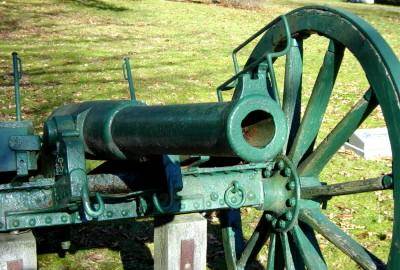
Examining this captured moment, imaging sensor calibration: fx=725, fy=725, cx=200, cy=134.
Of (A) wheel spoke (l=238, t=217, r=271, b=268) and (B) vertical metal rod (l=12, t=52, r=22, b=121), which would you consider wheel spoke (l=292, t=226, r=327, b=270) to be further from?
(B) vertical metal rod (l=12, t=52, r=22, b=121)

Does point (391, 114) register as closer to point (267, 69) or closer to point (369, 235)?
point (267, 69)

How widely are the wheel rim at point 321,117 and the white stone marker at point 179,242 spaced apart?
0.45 m

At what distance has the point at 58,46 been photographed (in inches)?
582

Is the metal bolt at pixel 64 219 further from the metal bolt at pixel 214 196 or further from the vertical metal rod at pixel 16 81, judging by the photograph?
the vertical metal rod at pixel 16 81

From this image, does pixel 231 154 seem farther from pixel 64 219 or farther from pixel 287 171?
pixel 287 171

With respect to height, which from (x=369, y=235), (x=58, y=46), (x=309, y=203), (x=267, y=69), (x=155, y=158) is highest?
(x=58, y=46)

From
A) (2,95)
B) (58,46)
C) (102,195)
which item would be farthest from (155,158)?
(58,46)

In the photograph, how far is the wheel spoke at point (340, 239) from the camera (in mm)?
3639

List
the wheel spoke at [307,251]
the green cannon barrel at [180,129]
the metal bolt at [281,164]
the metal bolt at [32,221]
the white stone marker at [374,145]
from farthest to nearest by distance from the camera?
the white stone marker at [374,145]
the metal bolt at [281,164]
the wheel spoke at [307,251]
the metal bolt at [32,221]
the green cannon barrel at [180,129]

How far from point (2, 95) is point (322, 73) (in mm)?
7006

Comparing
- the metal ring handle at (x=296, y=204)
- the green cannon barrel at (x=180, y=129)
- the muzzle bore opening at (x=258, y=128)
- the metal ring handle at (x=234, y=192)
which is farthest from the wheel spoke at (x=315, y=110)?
the muzzle bore opening at (x=258, y=128)

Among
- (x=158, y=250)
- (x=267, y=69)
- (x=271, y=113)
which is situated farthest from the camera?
(x=158, y=250)

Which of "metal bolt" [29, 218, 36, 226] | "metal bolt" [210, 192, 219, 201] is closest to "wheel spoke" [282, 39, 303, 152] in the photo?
"metal bolt" [210, 192, 219, 201]

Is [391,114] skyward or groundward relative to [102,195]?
A: skyward
